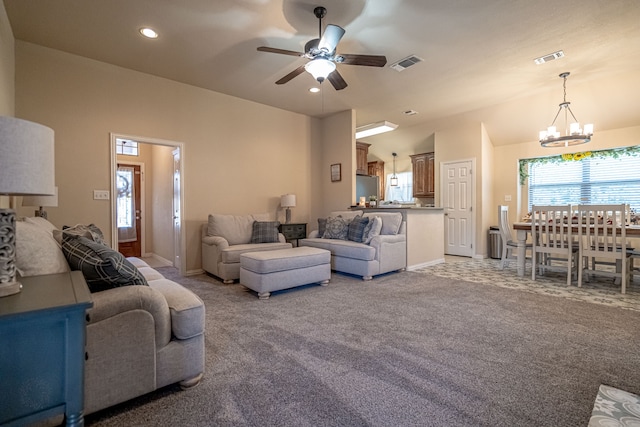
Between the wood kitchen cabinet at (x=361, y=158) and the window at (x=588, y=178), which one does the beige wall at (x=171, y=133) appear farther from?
the window at (x=588, y=178)

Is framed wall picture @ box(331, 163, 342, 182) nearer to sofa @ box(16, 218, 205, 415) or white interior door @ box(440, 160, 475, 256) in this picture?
white interior door @ box(440, 160, 475, 256)

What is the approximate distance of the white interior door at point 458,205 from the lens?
6.31m

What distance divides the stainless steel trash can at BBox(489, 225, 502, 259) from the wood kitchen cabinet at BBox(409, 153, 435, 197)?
5.40ft

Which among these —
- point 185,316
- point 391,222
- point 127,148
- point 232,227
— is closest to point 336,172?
point 391,222

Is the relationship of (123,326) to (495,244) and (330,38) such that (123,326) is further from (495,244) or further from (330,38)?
(495,244)

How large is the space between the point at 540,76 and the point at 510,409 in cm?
472

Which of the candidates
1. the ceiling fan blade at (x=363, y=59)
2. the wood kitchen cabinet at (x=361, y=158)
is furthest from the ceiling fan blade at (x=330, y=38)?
the wood kitchen cabinet at (x=361, y=158)

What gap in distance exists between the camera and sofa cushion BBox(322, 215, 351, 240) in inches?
188

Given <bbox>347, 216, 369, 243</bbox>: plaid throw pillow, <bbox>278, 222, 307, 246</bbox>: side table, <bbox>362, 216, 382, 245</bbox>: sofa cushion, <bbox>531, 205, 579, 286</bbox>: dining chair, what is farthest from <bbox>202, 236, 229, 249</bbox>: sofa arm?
<bbox>531, 205, 579, 286</bbox>: dining chair

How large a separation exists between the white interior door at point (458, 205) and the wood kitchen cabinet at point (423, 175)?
19.6 inches

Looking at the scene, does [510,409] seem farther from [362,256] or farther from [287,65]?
[287,65]

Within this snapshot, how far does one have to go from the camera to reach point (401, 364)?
1.89m

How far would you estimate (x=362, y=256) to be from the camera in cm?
414

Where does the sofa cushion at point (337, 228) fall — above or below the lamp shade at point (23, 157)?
below
